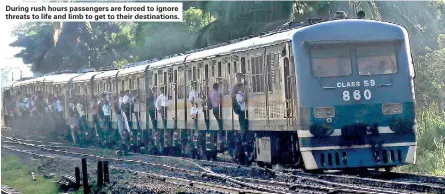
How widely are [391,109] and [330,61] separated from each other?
1.22 metres

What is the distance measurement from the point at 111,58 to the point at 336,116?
120ft

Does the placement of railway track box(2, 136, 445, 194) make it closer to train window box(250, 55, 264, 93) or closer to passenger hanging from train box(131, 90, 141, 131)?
train window box(250, 55, 264, 93)

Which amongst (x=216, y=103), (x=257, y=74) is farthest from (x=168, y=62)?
(x=257, y=74)

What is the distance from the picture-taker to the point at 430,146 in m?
18.2

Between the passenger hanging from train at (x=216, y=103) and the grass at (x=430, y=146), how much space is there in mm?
3825

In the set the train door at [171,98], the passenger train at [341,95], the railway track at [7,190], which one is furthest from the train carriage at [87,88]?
the passenger train at [341,95]

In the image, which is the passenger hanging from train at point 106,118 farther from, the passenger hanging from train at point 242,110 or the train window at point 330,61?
the train window at point 330,61

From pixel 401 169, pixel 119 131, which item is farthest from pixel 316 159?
pixel 119 131

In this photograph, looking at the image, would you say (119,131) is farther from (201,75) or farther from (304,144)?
(304,144)

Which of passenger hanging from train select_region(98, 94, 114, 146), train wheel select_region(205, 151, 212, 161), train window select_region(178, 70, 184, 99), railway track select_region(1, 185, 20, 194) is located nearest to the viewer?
railway track select_region(1, 185, 20, 194)

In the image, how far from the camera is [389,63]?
47.4ft

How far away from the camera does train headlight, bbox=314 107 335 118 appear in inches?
557

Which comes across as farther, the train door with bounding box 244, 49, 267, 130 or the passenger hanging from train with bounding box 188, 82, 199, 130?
the passenger hanging from train with bounding box 188, 82, 199, 130

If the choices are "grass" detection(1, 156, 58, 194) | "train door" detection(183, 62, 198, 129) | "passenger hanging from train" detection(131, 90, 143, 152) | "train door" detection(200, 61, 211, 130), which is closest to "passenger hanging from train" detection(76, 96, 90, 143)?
"passenger hanging from train" detection(131, 90, 143, 152)
